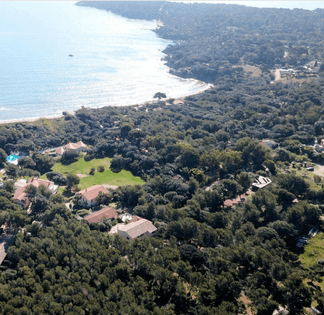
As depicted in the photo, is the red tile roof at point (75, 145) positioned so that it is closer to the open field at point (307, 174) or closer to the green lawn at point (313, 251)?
the open field at point (307, 174)

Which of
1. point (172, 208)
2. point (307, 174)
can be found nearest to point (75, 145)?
point (172, 208)

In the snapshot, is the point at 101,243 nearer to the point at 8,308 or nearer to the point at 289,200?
the point at 8,308

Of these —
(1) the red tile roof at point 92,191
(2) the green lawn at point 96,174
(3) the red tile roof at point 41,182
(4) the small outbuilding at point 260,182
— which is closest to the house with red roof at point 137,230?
(1) the red tile roof at point 92,191

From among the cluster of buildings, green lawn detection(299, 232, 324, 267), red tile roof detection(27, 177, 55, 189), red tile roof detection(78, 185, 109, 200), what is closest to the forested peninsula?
green lawn detection(299, 232, 324, 267)

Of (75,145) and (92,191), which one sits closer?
(92,191)

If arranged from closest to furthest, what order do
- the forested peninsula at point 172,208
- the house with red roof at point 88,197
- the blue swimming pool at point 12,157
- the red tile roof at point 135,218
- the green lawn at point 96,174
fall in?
the forested peninsula at point 172,208 < the red tile roof at point 135,218 < the house with red roof at point 88,197 < the green lawn at point 96,174 < the blue swimming pool at point 12,157

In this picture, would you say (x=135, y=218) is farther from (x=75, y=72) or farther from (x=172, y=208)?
(x=75, y=72)

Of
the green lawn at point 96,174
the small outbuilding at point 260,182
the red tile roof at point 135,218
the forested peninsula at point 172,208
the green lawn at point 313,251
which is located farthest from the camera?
the green lawn at point 96,174
